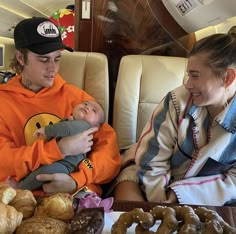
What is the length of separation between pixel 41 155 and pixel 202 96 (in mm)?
601

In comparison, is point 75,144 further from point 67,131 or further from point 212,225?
point 212,225

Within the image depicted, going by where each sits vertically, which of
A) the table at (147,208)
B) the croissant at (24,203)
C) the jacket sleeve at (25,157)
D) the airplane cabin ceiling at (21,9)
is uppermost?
the croissant at (24,203)

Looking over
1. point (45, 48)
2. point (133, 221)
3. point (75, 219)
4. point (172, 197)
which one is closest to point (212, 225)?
point (133, 221)

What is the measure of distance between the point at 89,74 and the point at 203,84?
641 mm

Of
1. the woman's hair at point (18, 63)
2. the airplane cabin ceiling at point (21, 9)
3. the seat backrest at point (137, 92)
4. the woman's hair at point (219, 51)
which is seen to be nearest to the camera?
the woman's hair at point (219, 51)

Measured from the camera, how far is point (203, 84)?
128 centimetres

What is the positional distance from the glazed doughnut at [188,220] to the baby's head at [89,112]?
0.76 metres

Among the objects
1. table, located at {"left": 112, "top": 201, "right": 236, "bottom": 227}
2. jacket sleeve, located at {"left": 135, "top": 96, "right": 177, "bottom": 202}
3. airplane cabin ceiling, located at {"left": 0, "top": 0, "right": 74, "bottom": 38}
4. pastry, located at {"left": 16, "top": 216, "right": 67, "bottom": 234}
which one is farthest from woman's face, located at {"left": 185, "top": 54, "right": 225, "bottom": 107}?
airplane cabin ceiling, located at {"left": 0, "top": 0, "right": 74, "bottom": 38}

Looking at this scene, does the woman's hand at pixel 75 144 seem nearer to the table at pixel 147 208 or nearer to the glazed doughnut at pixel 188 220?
the table at pixel 147 208

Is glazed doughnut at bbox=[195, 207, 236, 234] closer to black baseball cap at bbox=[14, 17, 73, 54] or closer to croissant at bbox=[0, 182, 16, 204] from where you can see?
croissant at bbox=[0, 182, 16, 204]

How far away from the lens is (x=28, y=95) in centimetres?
152

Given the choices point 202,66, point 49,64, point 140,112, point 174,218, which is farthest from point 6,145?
point 174,218

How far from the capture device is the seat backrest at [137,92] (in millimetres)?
1732

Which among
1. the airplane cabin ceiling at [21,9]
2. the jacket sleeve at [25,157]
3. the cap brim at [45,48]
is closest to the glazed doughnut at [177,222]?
the jacket sleeve at [25,157]
